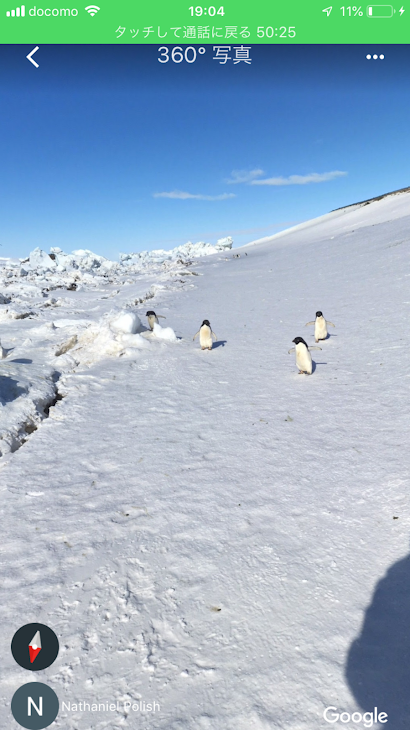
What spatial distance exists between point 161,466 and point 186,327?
7132 millimetres

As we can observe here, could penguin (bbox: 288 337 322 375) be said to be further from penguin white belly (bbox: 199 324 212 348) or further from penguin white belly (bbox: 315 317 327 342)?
penguin white belly (bbox: 199 324 212 348)

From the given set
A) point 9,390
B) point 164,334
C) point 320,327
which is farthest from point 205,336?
point 9,390

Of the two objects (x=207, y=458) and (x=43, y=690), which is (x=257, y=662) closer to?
(x=43, y=690)

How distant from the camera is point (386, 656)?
226 centimetres

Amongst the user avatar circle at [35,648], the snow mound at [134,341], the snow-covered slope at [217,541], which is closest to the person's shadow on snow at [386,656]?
the snow-covered slope at [217,541]

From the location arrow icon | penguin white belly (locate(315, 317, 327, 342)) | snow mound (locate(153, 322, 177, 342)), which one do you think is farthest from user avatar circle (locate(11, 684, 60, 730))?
penguin white belly (locate(315, 317, 327, 342))

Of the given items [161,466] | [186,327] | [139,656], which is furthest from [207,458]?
[186,327]

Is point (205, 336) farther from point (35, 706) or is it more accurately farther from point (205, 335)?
point (35, 706)

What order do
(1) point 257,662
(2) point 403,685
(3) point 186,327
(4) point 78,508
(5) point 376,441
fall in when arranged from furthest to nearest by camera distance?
(3) point 186,327 → (5) point 376,441 → (4) point 78,508 → (1) point 257,662 → (2) point 403,685

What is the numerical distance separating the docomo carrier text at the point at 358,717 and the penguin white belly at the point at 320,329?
6942mm

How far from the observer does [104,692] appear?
222cm

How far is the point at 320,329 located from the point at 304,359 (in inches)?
80.5

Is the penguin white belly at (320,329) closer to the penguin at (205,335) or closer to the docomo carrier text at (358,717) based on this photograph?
the penguin at (205,335)

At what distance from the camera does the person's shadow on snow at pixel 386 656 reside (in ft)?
6.77
